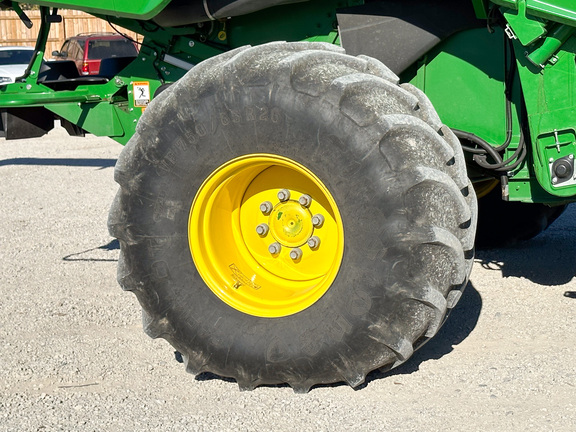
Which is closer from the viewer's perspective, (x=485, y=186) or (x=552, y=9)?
(x=552, y=9)

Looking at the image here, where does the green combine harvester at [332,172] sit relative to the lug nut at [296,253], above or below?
above

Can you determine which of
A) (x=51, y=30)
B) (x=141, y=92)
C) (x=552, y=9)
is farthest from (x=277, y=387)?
(x=51, y=30)

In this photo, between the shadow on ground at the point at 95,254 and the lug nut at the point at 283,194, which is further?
the shadow on ground at the point at 95,254

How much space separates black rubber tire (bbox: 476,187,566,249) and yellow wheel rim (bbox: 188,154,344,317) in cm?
205

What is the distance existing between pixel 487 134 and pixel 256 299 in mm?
1360

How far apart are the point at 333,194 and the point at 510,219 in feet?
8.65

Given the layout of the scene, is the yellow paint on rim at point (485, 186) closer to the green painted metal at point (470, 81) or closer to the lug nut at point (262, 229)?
the green painted metal at point (470, 81)

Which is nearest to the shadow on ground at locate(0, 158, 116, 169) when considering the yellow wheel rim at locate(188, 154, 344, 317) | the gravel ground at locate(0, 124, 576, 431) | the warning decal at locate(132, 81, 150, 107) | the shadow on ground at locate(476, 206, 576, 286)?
the gravel ground at locate(0, 124, 576, 431)

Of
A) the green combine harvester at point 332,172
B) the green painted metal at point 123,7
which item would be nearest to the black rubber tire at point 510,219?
the green combine harvester at point 332,172

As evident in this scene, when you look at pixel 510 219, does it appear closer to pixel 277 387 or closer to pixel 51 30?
pixel 277 387

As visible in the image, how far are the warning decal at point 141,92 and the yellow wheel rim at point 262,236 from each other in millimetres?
1510

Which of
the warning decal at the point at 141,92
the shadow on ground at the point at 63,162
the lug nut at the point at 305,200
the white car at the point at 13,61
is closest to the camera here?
the lug nut at the point at 305,200

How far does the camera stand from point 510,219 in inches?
230

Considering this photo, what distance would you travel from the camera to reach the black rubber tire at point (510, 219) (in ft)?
18.8
